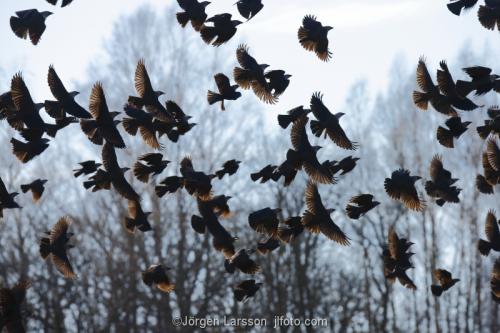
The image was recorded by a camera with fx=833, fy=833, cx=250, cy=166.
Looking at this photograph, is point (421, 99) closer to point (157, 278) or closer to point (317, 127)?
point (317, 127)

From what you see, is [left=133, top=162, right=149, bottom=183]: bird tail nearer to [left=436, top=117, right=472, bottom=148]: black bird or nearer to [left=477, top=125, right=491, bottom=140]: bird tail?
[left=436, top=117, right=472, bottom=148]: black bird

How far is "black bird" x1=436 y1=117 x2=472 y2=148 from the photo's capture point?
404cm

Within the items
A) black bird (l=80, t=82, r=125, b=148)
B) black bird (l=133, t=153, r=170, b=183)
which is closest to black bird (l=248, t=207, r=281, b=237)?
black bird (l=133, t=153, r=170, b=183)

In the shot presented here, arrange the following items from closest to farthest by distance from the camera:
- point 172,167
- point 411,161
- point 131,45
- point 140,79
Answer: point 140,79 → point 172,167 → point 131,45 → point 411,161

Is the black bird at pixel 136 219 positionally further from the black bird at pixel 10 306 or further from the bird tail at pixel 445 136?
the bird tail at pixel 445 136

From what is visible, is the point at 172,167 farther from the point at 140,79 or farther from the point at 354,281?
the point at 140,79

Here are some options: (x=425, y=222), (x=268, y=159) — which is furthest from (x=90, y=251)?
(x=425, y=222)

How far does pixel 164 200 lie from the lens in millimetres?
15109

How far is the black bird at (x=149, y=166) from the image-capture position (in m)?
3.95

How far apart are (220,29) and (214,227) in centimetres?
100

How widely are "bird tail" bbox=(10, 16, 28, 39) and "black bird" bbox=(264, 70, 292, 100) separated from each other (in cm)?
115

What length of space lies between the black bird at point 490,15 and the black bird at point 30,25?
2.10 meters

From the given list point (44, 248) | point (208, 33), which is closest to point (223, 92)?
point (208, 33)

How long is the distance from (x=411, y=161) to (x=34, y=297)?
7971 millimetres
